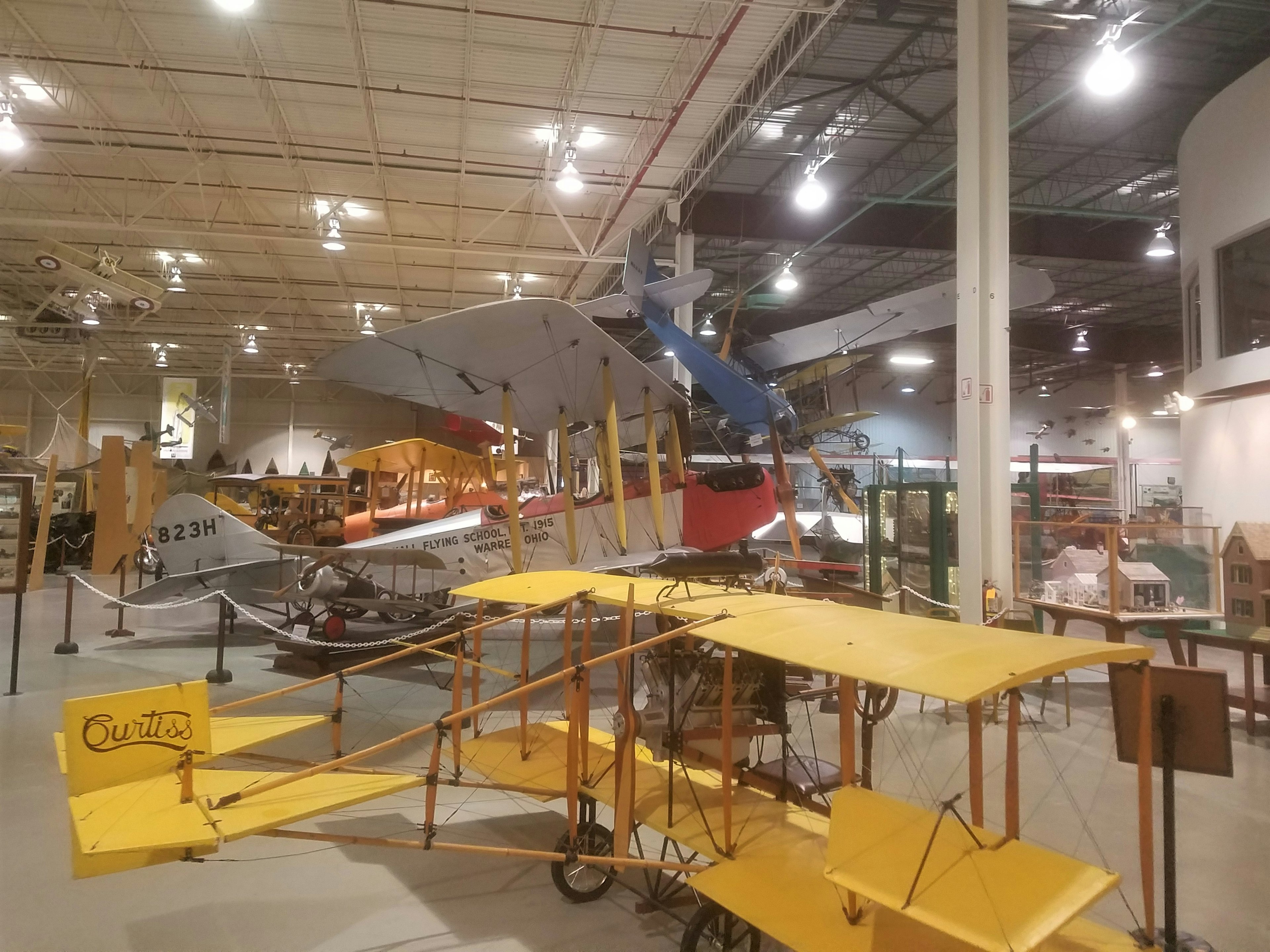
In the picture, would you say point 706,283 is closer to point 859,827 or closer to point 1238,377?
point 1238,377

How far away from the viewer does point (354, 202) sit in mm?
12258

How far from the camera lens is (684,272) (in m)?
11.3

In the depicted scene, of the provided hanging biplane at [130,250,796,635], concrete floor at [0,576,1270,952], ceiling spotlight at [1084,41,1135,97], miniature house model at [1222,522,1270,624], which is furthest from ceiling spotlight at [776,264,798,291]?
concrete floor at [0,576,1270,952]

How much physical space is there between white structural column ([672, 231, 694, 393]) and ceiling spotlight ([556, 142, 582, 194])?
2.50 meters

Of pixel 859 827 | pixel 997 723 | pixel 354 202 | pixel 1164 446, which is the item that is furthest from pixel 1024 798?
pixel 1164 446

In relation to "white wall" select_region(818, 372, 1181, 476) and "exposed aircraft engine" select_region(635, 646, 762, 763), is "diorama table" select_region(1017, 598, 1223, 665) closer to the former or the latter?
"exposed aircraft engine" select_region(635, 646, 762, 763)

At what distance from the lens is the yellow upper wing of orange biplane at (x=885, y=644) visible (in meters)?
1.80

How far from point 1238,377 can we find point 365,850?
9.30 metres

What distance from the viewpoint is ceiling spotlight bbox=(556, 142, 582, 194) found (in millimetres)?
8969

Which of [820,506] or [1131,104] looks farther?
[820,506]

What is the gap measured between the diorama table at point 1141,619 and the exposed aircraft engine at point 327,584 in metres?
6.27

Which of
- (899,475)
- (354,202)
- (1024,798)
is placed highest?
(354,202)

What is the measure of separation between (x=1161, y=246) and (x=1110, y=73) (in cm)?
659

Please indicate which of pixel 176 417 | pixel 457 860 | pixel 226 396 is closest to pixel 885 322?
pixel 457 860
